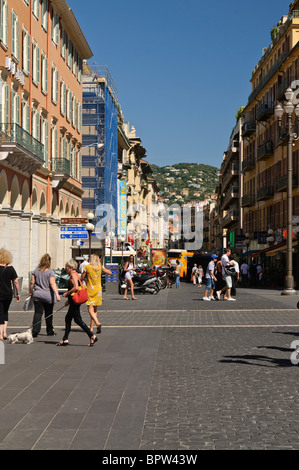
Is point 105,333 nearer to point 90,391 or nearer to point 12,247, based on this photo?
point 90,391

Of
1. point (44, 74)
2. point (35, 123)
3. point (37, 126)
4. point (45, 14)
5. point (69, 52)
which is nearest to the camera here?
point (35, 123)

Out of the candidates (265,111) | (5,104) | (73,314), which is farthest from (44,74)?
(73,314)

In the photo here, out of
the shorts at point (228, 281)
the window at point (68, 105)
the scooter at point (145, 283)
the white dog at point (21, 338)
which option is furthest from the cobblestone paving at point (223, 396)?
the window at point (68, 105)

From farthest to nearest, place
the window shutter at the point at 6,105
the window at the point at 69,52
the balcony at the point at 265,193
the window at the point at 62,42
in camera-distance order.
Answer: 1. the balcony at the point at 265,193
2. the window at the point at 69,52
3. the window at the point at 62,42
4. the window shutter at the point at 6,105

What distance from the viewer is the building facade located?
31.3 metres

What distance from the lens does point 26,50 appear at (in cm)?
→ 3481

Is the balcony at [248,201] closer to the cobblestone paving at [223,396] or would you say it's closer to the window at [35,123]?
the window at [35,123]

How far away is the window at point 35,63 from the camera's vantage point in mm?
36844

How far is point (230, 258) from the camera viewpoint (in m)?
30.6

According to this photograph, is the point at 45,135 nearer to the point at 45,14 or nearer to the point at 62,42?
the point at 45,14

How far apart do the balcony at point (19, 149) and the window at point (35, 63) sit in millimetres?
3527

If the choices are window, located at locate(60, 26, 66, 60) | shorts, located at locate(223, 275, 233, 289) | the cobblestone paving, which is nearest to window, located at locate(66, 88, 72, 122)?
window, located at locate(60, 26, 66, 60)

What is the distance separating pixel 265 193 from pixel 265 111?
650cm

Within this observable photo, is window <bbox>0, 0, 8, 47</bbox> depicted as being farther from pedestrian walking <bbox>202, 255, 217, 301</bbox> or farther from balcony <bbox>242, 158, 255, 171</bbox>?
balcony <bbox>242, 158, 255, 171</bbox>
